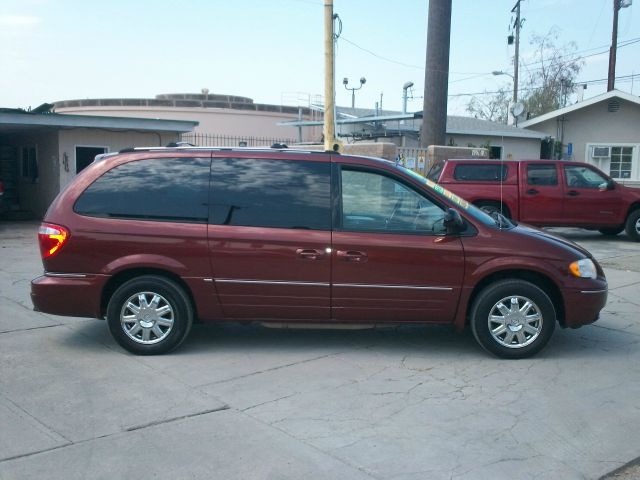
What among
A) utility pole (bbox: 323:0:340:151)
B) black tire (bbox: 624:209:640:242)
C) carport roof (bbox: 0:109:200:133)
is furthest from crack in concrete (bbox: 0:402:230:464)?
carport roof (bbox: 0:109:200:133)

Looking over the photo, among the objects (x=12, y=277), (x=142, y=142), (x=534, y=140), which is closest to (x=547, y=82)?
(x=534, y=140)

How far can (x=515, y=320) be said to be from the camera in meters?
5.84

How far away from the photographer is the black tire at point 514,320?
580 cm

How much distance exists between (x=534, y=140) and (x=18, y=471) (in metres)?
26.8

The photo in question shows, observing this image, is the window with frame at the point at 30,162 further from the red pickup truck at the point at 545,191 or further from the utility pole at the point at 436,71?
the red pickup truck at the point at 545,191

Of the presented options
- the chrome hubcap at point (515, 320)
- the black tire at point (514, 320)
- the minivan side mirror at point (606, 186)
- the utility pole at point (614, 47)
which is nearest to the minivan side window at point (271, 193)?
the black tire at point (514, 320)

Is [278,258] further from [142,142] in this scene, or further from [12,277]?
[142,142]

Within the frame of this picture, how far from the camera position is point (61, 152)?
17266 mm

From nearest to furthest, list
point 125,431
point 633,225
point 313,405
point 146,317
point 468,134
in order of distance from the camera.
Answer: point 125,431
point 313,405
point 146,317
point 633,225
point 468,134

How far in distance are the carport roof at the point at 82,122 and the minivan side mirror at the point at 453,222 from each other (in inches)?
500

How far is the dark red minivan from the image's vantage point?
19.0 ft

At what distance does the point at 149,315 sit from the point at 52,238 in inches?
43.4

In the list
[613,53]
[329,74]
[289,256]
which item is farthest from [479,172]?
[613,53]

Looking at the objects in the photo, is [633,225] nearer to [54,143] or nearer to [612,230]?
[612,230]
